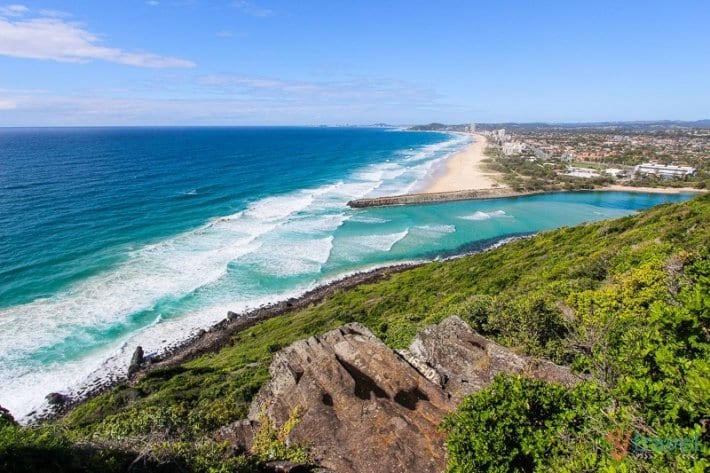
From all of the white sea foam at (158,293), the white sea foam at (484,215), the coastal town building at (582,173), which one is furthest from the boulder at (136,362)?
the coastal town building at (582,173)

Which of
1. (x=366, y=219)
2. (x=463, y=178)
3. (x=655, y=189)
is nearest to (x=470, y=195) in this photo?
(x=463, y=178)

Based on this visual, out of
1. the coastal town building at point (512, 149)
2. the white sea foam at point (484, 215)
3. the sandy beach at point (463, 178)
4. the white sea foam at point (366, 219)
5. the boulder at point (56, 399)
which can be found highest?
the coastal town building at point (512, 149)

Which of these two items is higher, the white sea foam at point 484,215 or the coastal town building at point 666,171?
the coastal town building at point 666,171

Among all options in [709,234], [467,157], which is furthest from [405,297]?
[467,157]

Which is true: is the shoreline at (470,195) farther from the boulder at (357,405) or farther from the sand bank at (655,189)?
the boulder at (357,405)

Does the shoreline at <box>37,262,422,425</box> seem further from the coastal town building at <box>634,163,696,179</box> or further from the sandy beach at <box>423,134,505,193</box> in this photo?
the coastal town building at <box>634,163,696,179</box>

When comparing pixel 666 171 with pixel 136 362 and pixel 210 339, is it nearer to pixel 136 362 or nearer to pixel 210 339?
pixel 210 339

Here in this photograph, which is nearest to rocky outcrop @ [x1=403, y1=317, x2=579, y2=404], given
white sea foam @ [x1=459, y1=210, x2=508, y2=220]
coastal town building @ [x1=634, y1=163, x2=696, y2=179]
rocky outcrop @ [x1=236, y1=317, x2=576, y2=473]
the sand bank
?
rocky outcrop @ [x1=236, y1=317, x2=576, y2=473]
